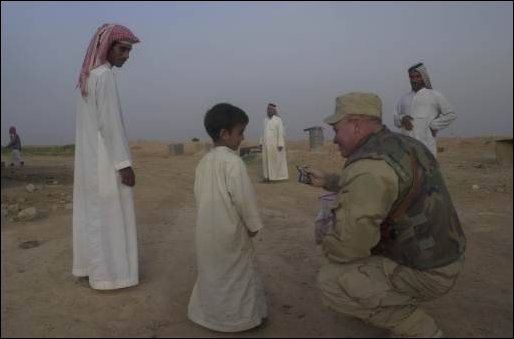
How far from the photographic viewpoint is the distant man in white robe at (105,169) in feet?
15.0

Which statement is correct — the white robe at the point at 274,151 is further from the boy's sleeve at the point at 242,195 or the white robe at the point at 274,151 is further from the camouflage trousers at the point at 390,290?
the camouflage trousers at the point at 390,290

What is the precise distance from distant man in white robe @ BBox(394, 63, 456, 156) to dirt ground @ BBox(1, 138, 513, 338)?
3.94 ft

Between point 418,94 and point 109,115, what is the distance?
4.34m

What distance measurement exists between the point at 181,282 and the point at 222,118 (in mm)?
1746

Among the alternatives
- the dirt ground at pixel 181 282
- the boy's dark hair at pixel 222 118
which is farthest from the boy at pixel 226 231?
the dirt ground at pixel 181 282

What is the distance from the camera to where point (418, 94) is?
7453mm

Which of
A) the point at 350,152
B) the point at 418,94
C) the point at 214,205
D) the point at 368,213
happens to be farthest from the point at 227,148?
the point at 418,94

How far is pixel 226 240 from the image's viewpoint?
12.5ft

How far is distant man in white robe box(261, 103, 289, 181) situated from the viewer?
14.0m

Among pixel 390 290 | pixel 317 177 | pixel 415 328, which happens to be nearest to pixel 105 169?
pixel 317 177

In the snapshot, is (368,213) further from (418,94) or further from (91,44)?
(418,94)

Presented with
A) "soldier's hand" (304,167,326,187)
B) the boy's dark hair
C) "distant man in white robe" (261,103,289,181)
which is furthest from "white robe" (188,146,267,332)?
"distant man in white robe" (261,103,289,181)

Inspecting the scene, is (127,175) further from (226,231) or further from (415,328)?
(415,328)

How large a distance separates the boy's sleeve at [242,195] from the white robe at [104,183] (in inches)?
47.2
